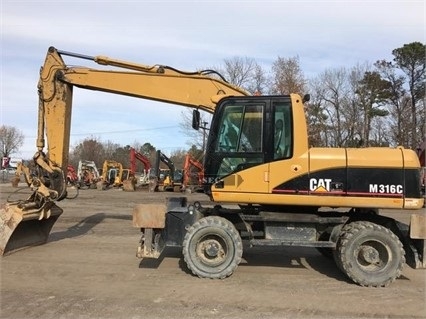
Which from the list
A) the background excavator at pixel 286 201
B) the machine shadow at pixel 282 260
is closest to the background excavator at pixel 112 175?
the machine shadow at pixel 282 260

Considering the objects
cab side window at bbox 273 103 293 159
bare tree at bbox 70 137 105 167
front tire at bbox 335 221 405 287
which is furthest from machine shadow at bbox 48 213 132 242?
bare tree at bbox 70 137 105 167

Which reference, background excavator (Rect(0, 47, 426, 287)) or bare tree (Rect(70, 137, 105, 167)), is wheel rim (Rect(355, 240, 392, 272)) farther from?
bare tree (Rect(70, 137, 105, 167))

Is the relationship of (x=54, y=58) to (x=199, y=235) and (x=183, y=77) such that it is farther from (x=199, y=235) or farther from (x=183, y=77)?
(x=199, y=235)

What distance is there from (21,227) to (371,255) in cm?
702

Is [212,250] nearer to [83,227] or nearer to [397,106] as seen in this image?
[83,227]

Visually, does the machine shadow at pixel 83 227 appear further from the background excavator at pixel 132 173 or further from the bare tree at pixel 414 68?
the bare tree at pixel 414 68

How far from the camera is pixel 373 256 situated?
8047 millimetres

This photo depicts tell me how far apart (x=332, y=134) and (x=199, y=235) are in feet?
133

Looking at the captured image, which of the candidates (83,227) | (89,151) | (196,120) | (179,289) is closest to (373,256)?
(179,289)

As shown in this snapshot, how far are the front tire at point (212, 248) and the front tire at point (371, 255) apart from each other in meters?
1.81

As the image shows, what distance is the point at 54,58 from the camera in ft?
35.1

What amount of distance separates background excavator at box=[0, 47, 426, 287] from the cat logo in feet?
0.06

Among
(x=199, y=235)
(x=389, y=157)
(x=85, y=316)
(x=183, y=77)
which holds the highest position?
(x=183, y=77)

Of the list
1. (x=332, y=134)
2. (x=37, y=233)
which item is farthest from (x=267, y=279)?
(x=332, y=134)
